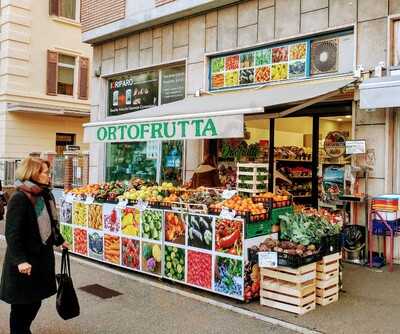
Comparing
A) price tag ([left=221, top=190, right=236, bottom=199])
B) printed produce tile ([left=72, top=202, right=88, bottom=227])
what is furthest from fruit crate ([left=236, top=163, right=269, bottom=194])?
printed produce tile ([left=72, top=202, right=88, bottom=227])

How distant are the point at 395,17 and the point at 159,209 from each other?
190 inches

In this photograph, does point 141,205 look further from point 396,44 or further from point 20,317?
point 396,44

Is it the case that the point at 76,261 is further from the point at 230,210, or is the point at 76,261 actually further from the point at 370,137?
the point at 370,137

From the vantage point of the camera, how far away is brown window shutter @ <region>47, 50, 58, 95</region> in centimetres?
1948

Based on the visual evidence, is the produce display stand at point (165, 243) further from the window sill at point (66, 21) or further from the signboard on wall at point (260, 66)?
the window sill at point (66, 21)

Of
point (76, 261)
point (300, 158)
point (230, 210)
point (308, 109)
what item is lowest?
point (76, 261)

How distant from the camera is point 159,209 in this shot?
6496 mm

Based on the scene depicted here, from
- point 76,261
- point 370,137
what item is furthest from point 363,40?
point 76,261

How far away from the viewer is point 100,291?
234 inches

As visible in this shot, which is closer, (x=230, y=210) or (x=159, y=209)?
(x=230, y=210)

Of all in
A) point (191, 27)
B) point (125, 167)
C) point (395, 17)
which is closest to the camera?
point (395, 17)

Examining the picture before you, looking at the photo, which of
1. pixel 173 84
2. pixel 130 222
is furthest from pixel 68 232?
pixel 173 84

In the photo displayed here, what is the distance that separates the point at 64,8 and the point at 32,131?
566cm

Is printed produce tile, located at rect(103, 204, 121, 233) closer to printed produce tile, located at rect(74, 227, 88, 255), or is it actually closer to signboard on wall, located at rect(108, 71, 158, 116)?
printed produce tile, located at rect(74, 227, 88, 255)
